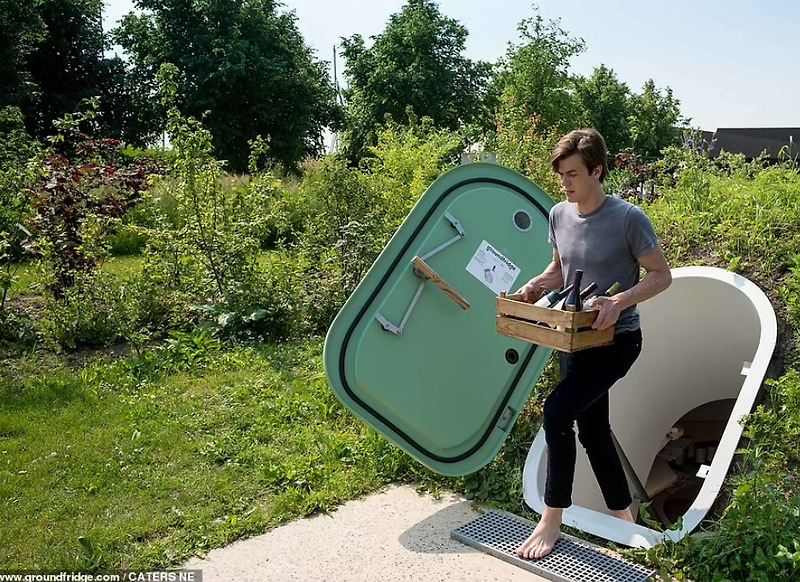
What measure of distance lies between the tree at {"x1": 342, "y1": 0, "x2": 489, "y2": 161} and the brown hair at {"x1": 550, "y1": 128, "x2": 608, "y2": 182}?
28.5 meters

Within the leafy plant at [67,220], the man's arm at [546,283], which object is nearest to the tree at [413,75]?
the leafy plant at [67,220]

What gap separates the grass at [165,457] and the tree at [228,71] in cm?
2536

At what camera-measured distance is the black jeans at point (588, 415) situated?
3283mm

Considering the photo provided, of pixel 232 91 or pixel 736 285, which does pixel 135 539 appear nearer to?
pixel 736 285

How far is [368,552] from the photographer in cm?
356

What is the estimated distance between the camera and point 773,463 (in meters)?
3.63

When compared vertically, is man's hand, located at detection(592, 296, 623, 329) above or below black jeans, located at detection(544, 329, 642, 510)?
above

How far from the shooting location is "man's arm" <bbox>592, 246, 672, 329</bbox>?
9.94 feet

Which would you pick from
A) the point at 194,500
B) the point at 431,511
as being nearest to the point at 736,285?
the point at 431,511

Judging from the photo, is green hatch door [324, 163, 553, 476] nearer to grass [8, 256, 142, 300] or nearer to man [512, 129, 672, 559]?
man [512, 129, 672, 559]

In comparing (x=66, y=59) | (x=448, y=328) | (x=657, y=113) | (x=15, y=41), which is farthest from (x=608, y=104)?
(x=448, y=328)

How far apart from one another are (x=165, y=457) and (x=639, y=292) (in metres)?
3.03

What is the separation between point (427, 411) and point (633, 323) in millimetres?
1248

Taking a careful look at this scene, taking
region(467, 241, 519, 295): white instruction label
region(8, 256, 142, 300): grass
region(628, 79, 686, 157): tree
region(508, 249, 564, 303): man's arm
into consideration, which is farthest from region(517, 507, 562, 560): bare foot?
region(628, 79, 686, 157): tree
